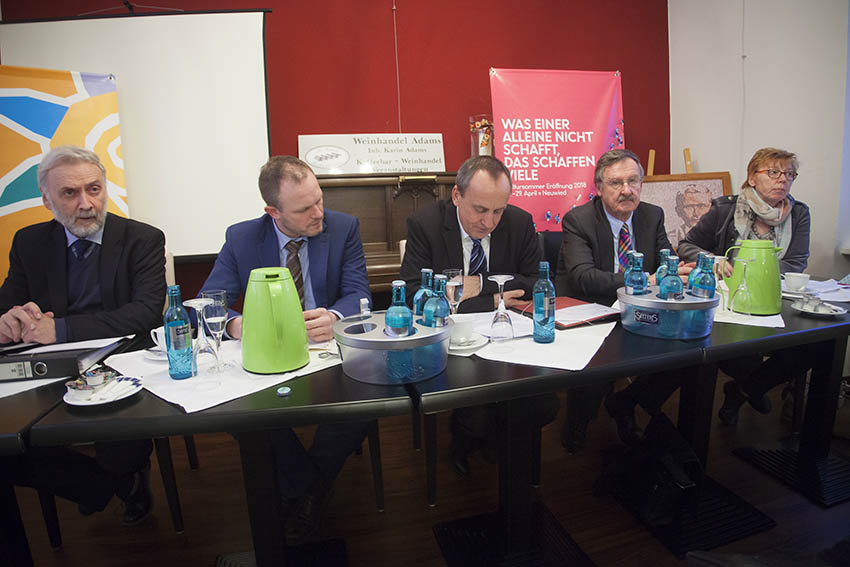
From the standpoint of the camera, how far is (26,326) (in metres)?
1.36

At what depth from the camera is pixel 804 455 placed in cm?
176

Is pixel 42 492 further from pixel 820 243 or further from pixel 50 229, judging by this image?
pixel 820 243

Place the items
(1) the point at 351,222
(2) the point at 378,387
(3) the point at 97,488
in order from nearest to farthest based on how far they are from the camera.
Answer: (2) the point at 378,387
(3) the point at 97,488
(1) the point at 351,222

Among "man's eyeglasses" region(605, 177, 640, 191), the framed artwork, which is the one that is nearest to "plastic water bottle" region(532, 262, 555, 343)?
"man's eyeglasses" region(605, 177, 640, 191)

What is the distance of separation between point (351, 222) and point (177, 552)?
1322 mm

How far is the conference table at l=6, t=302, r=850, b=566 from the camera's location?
88 cm

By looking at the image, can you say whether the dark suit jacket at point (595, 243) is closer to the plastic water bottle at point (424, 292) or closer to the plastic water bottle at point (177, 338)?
the plastic water bottle at point (424, 292)

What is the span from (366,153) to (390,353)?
2617mm

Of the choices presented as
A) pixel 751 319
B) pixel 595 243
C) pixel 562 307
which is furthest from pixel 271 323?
pixel 595 243

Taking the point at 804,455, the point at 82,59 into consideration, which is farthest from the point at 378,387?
the point at 82,59

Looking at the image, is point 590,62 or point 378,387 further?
point 590,62

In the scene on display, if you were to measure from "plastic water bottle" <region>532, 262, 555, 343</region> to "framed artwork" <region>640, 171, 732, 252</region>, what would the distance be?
Answer: 2.55 meters

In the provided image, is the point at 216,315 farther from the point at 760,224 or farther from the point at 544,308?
the point at 760,224

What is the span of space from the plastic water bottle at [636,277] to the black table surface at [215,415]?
80 cm
